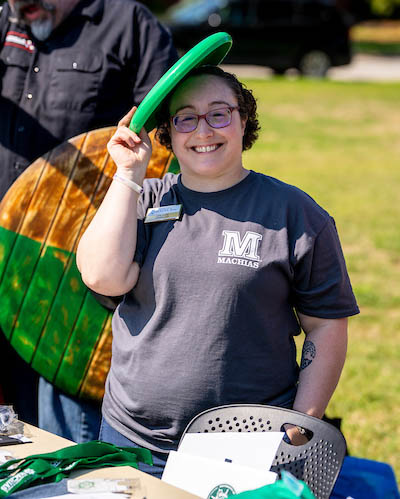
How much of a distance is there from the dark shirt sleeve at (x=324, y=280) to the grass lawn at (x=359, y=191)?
5.05ft

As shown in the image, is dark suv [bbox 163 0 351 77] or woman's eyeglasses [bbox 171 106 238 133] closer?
woman's eyeglasses [bbox 171 106 238 133]

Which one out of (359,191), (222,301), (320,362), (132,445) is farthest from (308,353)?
(359,191)

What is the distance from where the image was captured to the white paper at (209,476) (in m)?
1.55

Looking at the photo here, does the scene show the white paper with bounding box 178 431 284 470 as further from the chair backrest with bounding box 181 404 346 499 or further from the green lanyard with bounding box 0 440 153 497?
the green lanyard with bounding box 0 440 153 497

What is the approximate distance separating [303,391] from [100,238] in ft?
2.16

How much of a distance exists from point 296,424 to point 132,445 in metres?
0.47

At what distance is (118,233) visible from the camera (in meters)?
1.94

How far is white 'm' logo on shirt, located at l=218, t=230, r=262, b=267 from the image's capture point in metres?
1.90

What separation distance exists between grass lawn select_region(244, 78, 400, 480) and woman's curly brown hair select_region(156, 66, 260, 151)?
1.78 meters

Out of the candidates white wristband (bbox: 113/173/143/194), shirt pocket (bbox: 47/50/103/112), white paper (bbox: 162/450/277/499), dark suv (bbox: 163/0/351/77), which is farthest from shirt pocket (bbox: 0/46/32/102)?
dark suv (bbox: 163/0/351/77)

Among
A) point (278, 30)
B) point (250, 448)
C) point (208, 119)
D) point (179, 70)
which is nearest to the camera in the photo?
point (250, 448)

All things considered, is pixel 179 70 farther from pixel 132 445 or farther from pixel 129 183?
pixel 132 445

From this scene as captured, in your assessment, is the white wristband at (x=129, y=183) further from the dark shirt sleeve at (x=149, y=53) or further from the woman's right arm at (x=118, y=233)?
the dark shirt sleeve at (x=149, y=53)

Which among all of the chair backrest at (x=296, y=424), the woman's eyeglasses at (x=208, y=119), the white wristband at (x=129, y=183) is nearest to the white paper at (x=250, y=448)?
the chair backrest at (x=296, y=424)
